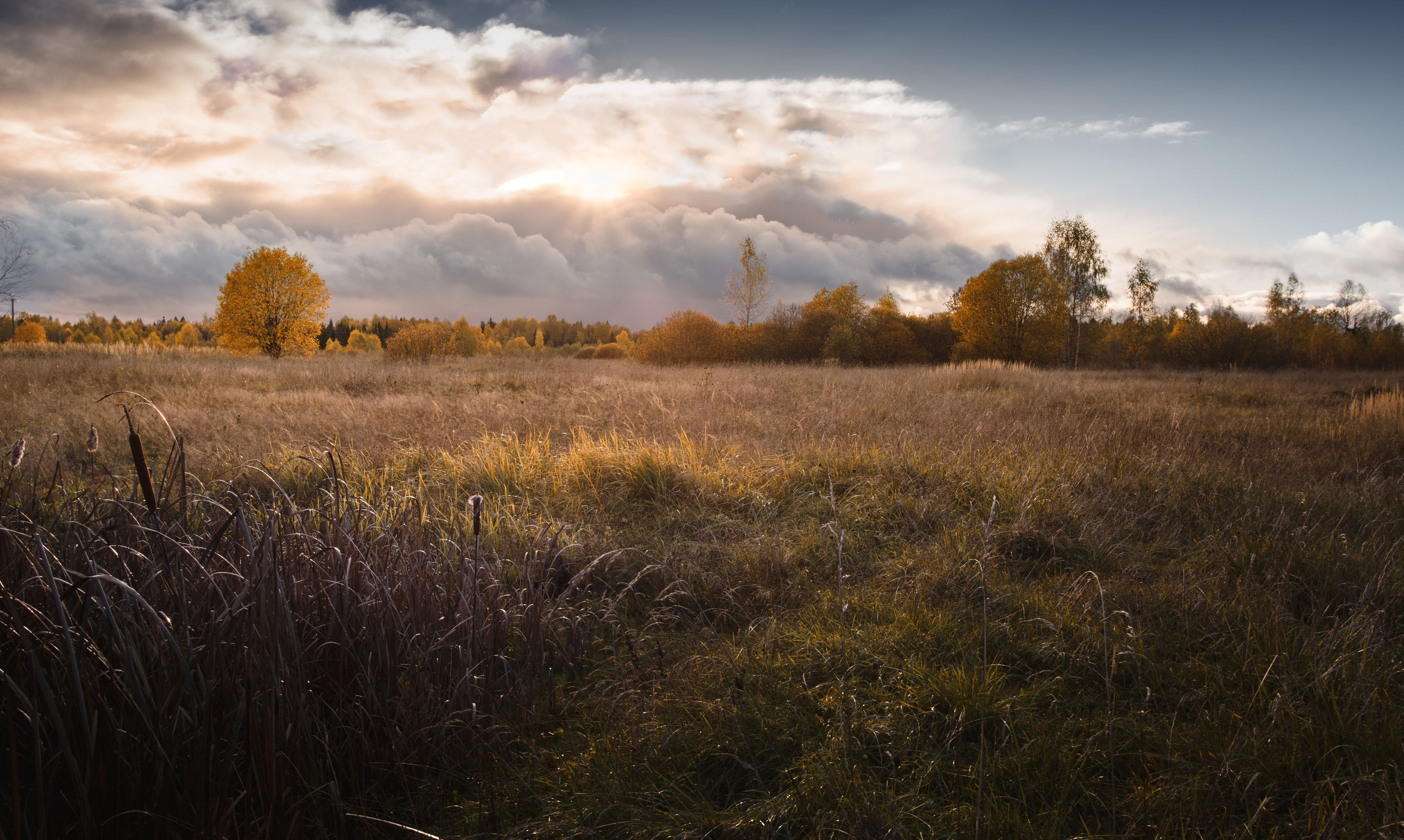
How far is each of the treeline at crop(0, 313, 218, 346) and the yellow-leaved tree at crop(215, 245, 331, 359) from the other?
109 ft

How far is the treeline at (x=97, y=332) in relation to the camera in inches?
2530

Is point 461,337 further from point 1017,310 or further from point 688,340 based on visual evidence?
point 1017,310

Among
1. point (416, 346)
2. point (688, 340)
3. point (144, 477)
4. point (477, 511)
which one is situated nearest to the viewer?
point (144, 477)

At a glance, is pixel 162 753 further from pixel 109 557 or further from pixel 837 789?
pixel 837 789

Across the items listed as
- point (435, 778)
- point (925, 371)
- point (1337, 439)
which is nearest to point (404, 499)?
point (435, 778)

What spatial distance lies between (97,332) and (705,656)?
13080 centimetres

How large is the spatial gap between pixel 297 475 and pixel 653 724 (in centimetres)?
471

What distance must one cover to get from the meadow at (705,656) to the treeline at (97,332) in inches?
Result: 2887

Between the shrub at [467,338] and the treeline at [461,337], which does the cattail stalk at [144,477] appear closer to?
the treeline at [461,337]

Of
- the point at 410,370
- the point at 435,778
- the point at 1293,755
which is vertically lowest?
the point at 435,778

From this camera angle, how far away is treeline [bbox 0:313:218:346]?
6425 centimetres

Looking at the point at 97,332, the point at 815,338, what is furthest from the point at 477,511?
the point at 97,332

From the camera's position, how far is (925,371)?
19.9m

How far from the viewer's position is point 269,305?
32.3m
